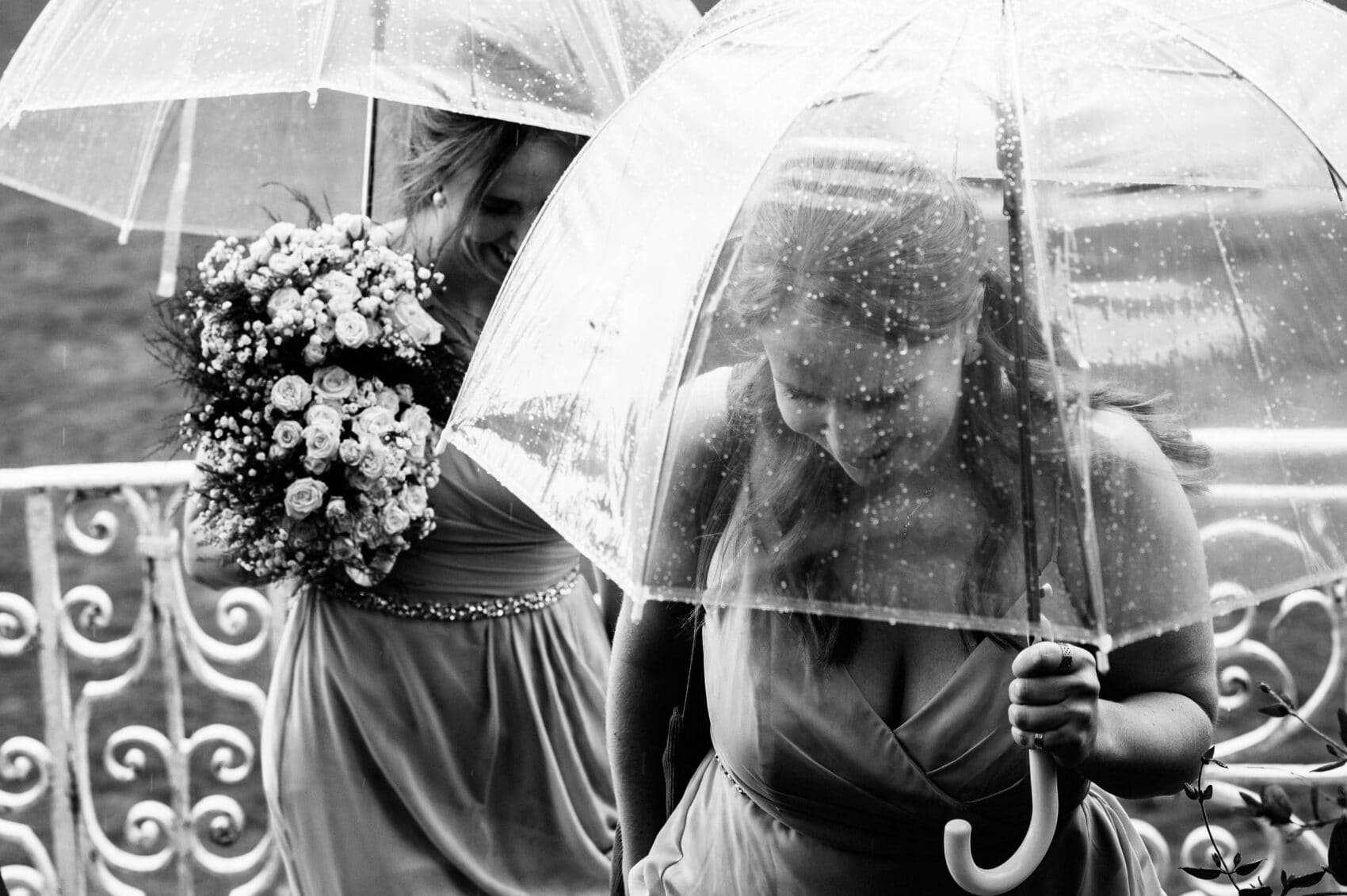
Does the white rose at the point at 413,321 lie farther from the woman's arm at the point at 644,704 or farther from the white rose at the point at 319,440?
the woman's arm at the point at 644,704

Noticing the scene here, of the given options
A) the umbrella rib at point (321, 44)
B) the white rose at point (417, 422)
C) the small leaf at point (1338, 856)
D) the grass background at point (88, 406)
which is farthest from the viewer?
the grass background at point (88, 406)

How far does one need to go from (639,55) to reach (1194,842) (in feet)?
6.85

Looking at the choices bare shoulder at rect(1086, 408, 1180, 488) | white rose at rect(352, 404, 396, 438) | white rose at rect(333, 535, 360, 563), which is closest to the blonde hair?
white rose at rect(352, 404, 396, 438)

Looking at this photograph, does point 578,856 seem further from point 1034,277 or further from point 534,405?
point 1034,277

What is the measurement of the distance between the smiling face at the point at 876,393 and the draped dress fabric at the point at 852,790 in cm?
39

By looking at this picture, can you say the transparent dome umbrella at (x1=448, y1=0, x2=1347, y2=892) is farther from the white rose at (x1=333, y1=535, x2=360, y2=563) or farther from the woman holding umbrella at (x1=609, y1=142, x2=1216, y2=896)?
the white rose at (x1=333, y1=535, x2=360, y2=563)

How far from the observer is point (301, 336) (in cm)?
313

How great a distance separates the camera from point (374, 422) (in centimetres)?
310

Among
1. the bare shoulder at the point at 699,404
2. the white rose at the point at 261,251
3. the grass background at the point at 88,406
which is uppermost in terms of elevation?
the bare shoulder at the point at 699,404

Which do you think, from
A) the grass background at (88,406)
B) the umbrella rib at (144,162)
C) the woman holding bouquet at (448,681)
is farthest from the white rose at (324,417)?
the grass background at (88,406)

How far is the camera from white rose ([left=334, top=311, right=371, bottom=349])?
3072mm

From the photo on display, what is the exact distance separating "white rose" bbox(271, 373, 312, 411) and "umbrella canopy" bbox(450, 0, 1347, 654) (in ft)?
3.74

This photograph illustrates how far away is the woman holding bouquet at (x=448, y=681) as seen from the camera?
3.29 metres

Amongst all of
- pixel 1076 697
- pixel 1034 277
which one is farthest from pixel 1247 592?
pixel 1034 277
